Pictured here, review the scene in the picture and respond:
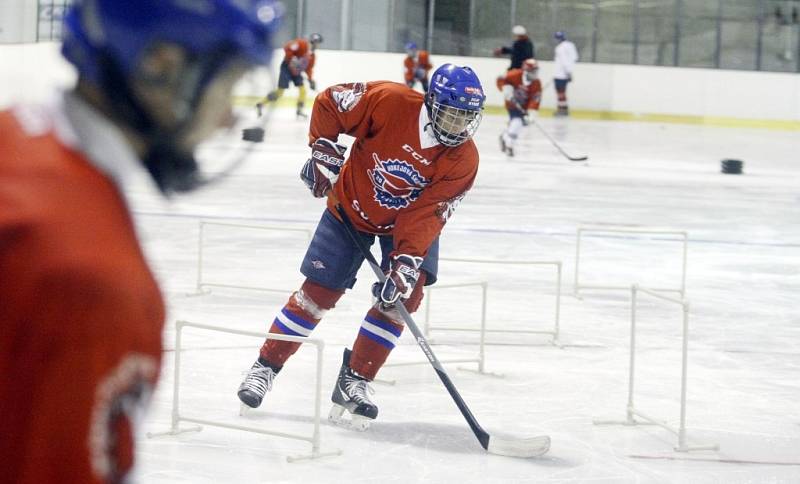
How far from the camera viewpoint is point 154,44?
88 centimetres

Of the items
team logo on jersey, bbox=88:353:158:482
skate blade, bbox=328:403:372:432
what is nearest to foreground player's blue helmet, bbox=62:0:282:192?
team logo on jersey, bbox=88:353:158:482

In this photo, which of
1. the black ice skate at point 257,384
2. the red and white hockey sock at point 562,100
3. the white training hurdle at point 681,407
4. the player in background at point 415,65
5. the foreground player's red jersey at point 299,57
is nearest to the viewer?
the white training hurdle at point 681,407

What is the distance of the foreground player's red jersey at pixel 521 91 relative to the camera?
1360 cm

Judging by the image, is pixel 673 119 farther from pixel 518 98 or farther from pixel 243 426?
pixel 243 426

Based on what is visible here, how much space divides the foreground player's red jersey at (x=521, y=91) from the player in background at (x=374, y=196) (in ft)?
31.6

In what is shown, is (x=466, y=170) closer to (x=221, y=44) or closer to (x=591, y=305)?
(x=591, y=305)

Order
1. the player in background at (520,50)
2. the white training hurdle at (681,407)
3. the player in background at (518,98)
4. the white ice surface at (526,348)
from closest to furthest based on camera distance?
the white ice surface at (526,348) < the white training hurdle at (681,407) < the player in background at (518,98) < the player in background at (520,50)

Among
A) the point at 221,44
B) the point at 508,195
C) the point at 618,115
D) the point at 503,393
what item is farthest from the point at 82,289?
the point at 618,115

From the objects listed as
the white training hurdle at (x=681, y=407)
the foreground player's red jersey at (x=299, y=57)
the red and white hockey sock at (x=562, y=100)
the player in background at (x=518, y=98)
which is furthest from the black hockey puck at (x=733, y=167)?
the white training hurdle at (x=681, y=407)

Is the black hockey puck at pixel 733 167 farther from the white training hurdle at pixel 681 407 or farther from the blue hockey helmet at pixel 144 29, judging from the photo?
the blue hockey helmet at pixel 144 29

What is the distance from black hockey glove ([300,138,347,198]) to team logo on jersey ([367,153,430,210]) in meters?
0.12

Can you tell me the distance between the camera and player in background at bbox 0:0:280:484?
2.55 ft

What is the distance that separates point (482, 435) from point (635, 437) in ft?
1.84

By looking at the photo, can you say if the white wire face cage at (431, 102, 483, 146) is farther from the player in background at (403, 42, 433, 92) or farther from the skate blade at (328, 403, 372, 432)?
the player in background at (403, 42, 433, 92)
